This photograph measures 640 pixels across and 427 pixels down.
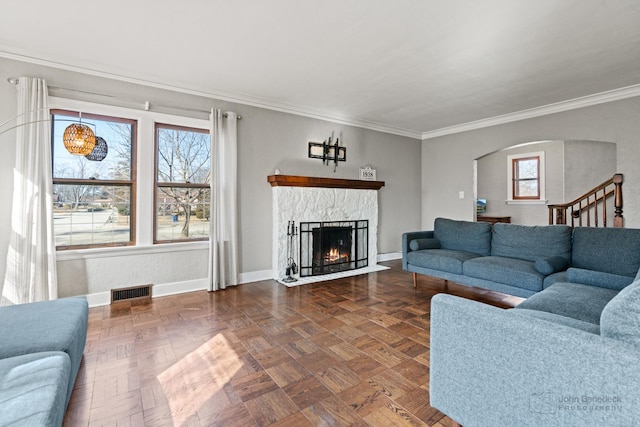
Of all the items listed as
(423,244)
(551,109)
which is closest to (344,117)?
(423,244)

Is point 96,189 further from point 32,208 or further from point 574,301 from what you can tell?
point 574,301

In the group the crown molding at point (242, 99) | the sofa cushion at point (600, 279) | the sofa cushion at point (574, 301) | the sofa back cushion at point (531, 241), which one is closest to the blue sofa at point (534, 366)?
the sofa cushion at point (574, 301)

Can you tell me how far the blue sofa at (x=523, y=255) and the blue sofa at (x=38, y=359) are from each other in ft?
11.2

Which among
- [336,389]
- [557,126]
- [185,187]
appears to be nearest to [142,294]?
[185,187]

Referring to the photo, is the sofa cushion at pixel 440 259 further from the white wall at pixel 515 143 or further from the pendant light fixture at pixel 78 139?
the pendant light fixture at pixel 78 139

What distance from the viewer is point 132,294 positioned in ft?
11.8

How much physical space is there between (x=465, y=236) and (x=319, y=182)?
223cm

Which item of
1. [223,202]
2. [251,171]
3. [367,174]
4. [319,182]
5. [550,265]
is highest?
[367,174]

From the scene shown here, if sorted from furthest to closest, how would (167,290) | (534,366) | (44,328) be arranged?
1. (167,290)
2. (44,328)
3. (534,366)

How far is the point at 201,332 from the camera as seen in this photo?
8.86 ft

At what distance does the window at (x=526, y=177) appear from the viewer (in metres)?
6.93

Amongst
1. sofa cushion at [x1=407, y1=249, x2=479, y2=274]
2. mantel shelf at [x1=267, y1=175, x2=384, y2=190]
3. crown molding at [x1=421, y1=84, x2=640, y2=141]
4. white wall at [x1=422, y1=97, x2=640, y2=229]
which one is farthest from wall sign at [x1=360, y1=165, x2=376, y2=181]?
sofa cushion at [x1=407, y1=249, x2=479, y2=274]

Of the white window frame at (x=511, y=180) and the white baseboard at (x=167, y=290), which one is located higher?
the white window frame at (x=511, y=180)

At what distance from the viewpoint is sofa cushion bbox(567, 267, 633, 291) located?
2311mm
